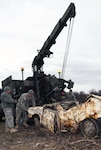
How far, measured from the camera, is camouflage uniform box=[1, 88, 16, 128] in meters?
11.1

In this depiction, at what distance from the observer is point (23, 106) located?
11547 millimetres

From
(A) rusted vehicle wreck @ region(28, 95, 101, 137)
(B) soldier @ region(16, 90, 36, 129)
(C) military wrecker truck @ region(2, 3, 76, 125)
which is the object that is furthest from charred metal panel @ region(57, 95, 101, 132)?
(C) military wrecker truck @ region(2, 3, 76, 125)

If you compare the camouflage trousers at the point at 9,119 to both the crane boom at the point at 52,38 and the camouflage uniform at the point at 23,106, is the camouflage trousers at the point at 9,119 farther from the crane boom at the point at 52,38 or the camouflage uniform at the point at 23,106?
the crane boom at the point at 52,38

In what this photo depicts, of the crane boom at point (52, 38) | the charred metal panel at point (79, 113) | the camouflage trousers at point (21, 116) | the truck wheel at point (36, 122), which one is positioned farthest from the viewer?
the crane boom at point (52, 38)

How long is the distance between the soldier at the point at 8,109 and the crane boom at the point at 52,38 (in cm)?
368

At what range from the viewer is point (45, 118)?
33.2ft

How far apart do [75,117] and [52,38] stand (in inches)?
231

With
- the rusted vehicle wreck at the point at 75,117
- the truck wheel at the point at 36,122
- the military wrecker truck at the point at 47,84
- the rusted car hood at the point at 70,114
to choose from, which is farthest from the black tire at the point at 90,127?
the military wrecker truck at the point at 47,84

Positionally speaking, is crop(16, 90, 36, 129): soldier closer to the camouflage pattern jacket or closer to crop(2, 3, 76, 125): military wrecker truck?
the camouflage pattern jacket

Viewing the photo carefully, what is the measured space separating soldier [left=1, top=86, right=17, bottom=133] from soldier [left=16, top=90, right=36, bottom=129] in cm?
31

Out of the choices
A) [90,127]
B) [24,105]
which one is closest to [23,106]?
[24,105]

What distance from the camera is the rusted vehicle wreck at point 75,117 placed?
8500mm

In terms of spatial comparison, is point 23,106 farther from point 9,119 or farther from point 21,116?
point 9,119

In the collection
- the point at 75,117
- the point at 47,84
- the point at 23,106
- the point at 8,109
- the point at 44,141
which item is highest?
the point at 47,84
